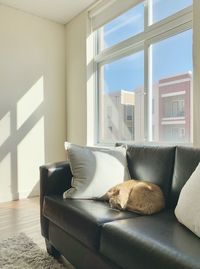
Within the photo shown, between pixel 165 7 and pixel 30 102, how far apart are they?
7.13ft

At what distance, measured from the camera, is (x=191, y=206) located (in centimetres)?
130

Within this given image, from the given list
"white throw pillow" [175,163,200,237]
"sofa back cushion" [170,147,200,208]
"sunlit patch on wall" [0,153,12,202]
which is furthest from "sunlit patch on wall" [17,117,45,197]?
"white throw pillow" [175,163,200,237]

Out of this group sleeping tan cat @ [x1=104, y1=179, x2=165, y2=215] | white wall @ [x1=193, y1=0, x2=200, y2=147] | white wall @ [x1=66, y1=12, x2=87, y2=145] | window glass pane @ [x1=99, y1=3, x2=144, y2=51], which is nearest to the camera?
sleeping tan cat @ [x1=104, y1=179, x2=165, y2=215]

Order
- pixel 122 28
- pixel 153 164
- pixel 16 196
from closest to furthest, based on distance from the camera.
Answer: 1. pixel 153 164
2. pixel 122 28
3. pixel 16 196

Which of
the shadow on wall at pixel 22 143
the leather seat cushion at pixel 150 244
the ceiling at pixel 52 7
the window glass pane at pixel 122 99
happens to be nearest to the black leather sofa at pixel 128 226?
A: the leather seat cushion at pixel 150 244

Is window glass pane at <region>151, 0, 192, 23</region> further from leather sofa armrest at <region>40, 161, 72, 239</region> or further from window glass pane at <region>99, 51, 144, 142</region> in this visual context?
leather sofa armrest at <region>40, 161, 72, 239</region>

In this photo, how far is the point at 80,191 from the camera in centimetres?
188

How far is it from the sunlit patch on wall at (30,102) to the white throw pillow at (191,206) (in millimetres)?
2772

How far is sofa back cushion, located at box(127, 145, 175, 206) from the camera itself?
181 cm

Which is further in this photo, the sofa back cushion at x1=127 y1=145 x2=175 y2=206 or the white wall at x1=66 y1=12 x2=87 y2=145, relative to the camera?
the white wall at x1=66 y1=12 x2=87 y2=145

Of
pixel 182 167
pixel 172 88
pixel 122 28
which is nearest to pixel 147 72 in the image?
pixel 172 88

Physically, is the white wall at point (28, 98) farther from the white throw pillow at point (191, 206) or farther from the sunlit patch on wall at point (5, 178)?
the white throw pillow at point (191, 206)

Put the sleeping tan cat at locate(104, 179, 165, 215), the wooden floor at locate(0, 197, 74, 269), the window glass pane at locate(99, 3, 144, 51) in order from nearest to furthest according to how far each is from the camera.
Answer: the sleeping tan cat at locate(104, 179, 165, 215)
the wooden floor at locate(0, 197, 74, 269)
the window glass pane at locate(99, 3, 144, 51)

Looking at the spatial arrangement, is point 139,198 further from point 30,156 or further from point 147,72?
point 30,156
